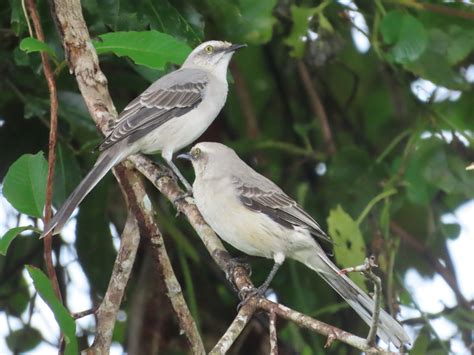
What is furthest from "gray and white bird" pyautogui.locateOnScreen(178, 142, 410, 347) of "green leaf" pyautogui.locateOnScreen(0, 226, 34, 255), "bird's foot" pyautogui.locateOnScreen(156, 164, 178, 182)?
"green leaf" pyautogui.locateOnScreen(0, 226, 34, 255)

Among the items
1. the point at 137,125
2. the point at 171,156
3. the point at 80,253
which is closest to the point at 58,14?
the point at 137,125

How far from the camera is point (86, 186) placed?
490cm

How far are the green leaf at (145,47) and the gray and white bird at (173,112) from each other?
2.60 ft

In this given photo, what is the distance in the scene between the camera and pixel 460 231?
19.6ft

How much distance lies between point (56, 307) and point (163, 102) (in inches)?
101

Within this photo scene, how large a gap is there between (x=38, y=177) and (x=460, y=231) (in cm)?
302

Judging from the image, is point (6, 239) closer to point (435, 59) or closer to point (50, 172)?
point (50, 172)

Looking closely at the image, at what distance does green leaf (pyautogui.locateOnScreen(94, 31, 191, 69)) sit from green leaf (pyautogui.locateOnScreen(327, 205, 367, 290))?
61.3 inches

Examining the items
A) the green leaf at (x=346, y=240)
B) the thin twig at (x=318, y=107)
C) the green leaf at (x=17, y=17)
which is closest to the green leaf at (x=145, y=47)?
the green leaf at (x=17, y=17)

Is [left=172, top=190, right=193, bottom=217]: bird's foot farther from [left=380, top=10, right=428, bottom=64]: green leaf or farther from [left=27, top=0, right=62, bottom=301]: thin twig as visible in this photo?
[left=380, top=10, right=428, bottom=64]: green leaf

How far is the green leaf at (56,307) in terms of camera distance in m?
3.54

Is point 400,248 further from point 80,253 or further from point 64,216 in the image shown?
point 64,216

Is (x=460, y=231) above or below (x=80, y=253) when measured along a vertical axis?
above

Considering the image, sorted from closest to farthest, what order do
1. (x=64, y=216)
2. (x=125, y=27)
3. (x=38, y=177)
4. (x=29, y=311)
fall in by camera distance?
(x=38, y=177)
(x=64, y=216)
(x=125, y=27)
(x=29, y=311)
